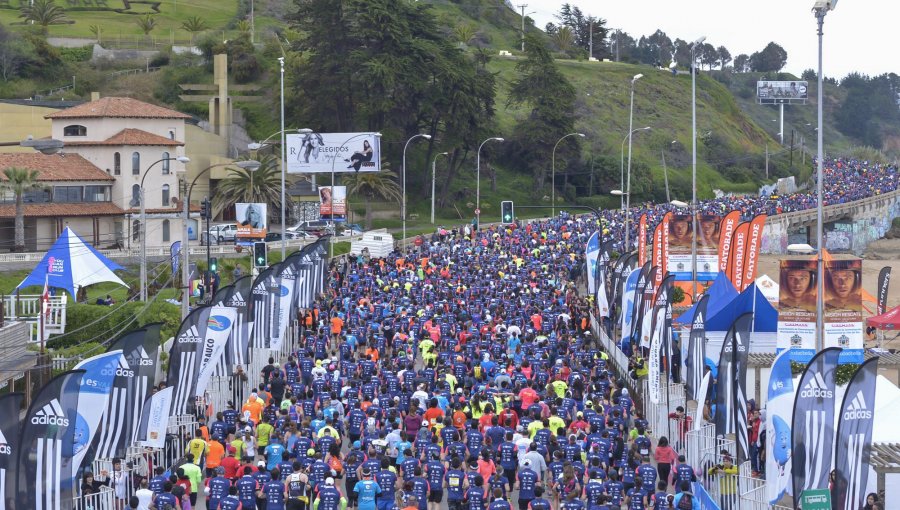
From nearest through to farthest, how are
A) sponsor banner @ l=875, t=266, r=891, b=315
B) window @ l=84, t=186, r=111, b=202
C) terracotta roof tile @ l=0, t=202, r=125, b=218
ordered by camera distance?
sponsor banner @ l=875, t=266, r=891, b=315 < terracotta roof tile @ l=0, t=202, r=125, b=218 < window @ l=84, t=186, r=111, b=202

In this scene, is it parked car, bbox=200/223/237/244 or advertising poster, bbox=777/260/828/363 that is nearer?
advertising poster, bbox=777/260/828/363

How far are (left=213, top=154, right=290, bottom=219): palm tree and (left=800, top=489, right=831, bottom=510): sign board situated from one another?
63.9 meters

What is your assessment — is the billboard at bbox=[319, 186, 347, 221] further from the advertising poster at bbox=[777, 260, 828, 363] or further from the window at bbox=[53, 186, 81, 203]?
the advertising poster at bbox=[777, 260, 828, 363]

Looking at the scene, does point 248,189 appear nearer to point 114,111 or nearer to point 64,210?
point 114,111

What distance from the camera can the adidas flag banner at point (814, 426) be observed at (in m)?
19.0

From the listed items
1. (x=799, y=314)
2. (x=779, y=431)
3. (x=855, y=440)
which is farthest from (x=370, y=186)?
(x=855, y=440)

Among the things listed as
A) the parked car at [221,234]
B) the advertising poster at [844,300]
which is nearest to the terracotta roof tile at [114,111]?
the parked car at [221,234]

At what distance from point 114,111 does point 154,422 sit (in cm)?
5527

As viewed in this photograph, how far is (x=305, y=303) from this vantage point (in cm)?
4316

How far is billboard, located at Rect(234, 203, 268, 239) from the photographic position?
5468 cm

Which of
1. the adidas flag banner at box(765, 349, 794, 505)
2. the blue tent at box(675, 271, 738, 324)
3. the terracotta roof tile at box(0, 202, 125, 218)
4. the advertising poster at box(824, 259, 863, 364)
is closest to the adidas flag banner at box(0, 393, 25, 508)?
the adidas flag banner at box(765, 349, 794, 505)

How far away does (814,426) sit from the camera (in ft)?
62.8

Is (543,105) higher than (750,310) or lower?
higher

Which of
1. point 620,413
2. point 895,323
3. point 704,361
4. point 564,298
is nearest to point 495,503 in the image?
point 620,413
